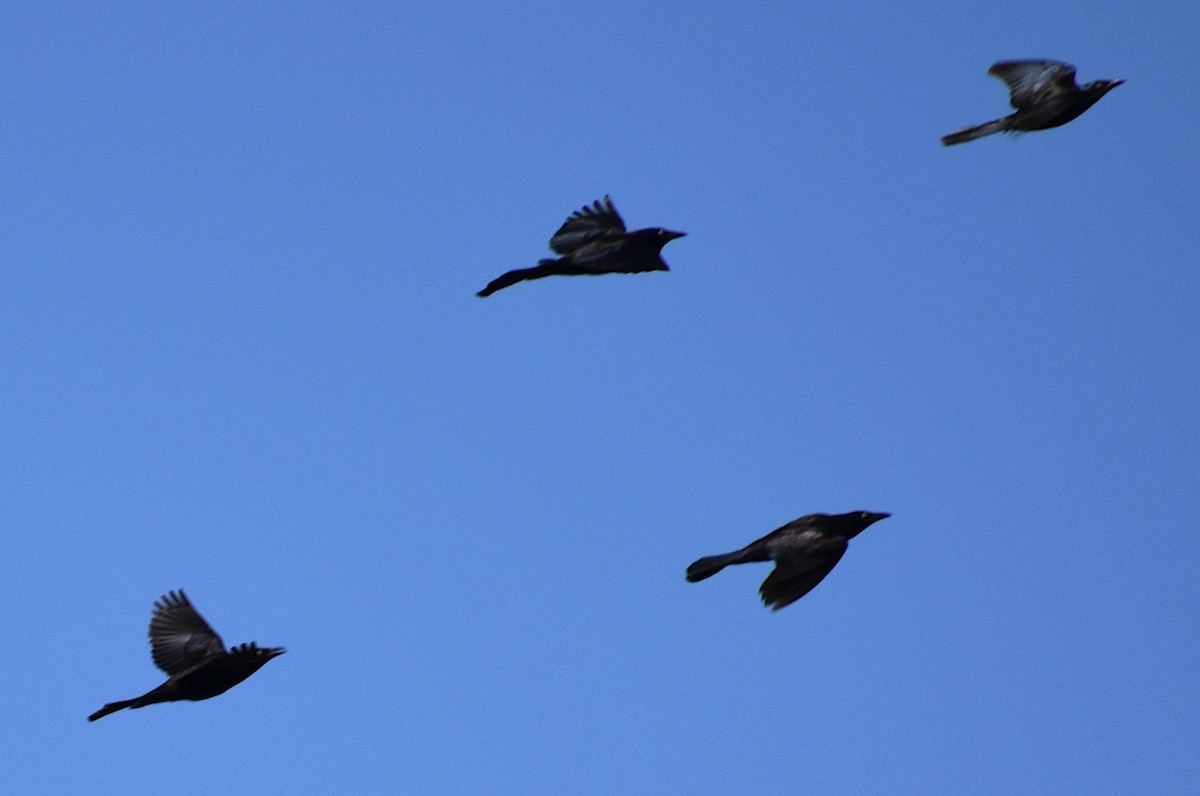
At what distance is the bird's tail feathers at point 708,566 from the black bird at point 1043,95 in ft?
20.9

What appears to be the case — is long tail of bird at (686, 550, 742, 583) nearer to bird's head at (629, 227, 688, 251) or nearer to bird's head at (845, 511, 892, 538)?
bird's head at (845, 511, 892, 538)

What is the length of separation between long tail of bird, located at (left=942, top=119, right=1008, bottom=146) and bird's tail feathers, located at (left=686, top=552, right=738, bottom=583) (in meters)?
6.32

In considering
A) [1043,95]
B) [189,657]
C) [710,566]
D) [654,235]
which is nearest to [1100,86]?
[1043,95]

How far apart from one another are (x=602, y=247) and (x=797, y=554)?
17.4 ft

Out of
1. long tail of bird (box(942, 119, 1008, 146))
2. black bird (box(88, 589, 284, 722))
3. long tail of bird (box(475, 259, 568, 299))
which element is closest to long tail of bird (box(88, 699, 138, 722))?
black bird (box(88, 589, 284, 722))

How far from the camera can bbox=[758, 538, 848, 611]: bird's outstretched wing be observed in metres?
21.1

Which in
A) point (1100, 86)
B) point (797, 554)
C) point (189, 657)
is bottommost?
point (797, 554)

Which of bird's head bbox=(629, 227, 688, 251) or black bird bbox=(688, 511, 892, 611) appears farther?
bird's head bbox=(629, 227, 688, 251)

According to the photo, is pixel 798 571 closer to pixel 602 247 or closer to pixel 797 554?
pixel 797 554

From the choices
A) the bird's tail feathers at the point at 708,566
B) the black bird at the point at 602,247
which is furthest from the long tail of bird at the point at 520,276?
the bird's tail feathers at the point at 708,566

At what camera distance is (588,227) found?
80.9ft

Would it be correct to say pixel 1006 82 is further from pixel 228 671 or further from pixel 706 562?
pixel 228 671

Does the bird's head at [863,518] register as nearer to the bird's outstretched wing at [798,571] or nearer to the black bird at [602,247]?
the bird's outstretched wing at [798,571]

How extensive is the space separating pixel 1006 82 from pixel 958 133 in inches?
35.4
